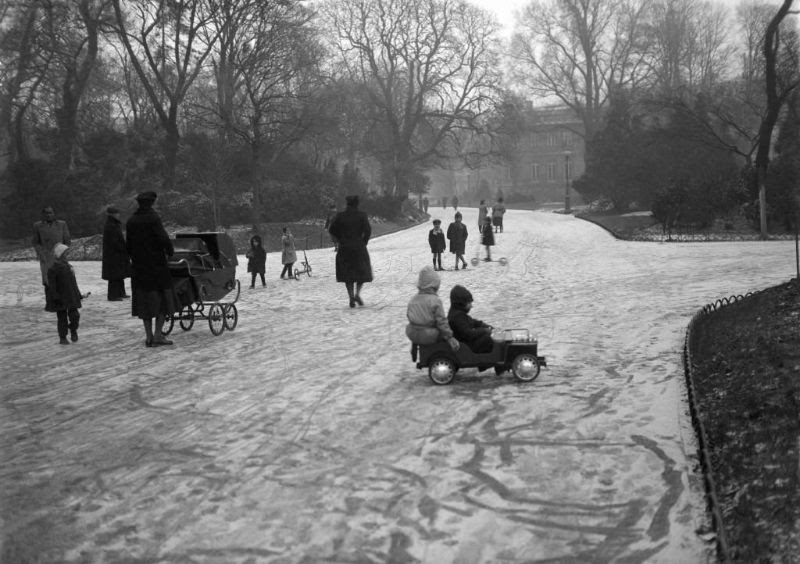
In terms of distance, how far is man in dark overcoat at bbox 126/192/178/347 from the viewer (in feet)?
33.3

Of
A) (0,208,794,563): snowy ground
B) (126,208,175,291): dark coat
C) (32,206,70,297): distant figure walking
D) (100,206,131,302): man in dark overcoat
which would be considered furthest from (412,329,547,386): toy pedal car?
(32,206,70,297): distant figure walking

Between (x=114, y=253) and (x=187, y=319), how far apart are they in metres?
3.38

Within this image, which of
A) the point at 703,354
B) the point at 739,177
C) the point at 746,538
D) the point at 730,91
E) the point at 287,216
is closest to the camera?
the point at 746,538

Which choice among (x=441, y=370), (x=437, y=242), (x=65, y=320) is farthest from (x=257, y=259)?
(x=441, y=370)

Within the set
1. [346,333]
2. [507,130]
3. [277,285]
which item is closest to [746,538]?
[346,333]

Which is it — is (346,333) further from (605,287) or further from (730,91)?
(730,91)

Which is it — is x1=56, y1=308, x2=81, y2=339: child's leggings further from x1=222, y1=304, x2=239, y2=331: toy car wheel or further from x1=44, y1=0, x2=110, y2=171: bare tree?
x1=44, y1=0, x2=110, y2=171: bare tree

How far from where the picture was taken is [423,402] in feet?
23.8

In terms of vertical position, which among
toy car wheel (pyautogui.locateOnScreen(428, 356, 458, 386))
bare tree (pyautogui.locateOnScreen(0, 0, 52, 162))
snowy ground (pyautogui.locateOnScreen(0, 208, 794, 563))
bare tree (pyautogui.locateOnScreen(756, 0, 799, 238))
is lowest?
snowy ground (pyautogui.locateOnScreen(0, 208, 794, 563))

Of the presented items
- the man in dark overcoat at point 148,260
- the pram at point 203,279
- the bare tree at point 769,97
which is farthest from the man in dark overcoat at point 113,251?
the bare tree at point 769,97

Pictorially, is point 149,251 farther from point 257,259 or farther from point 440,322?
point 257,259

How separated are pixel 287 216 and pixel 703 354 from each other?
32672 millimetres

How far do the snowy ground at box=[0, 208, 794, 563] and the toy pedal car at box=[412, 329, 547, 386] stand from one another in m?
0.16

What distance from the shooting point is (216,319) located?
37.4 feet
